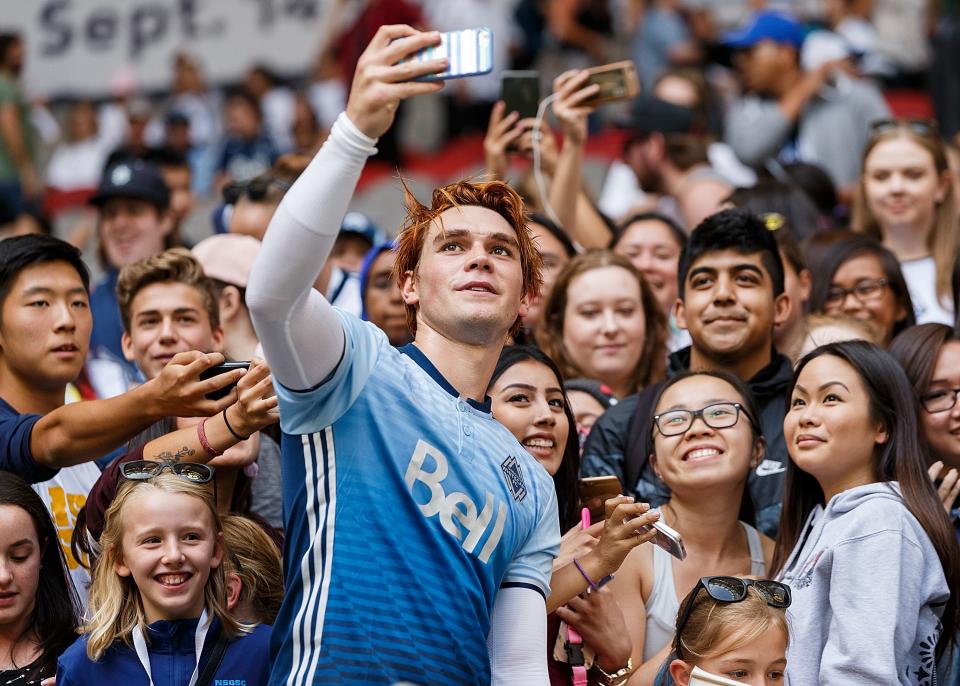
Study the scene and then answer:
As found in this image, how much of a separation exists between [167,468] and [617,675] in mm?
1610

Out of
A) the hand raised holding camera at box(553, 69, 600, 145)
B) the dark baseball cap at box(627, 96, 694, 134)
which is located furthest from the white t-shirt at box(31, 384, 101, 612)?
the dark baseball cap at box(627, 96, 694, 134)

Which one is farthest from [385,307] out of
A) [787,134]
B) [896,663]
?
[787,134]

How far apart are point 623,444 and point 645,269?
2095 mm

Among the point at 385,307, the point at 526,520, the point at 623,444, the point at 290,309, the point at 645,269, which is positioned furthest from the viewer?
the point at 645,269

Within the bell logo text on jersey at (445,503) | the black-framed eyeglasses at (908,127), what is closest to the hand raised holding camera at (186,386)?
the bell logo text on jersey at (445,503)

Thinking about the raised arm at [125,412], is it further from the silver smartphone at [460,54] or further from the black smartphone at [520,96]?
the black smartphone at [520,96]

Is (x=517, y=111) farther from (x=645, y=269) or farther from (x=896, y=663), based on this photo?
(x=896, y=663)

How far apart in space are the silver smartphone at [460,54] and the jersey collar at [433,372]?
0.86 metres

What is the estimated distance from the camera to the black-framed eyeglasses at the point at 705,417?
5.49 meters

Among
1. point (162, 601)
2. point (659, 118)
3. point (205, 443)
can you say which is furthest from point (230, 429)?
point (659, 118)

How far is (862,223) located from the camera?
8148mm

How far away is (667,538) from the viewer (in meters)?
4.78

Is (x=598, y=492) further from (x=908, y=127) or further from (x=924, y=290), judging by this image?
(x=908, y=127)

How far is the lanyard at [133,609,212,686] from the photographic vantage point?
184 inches
